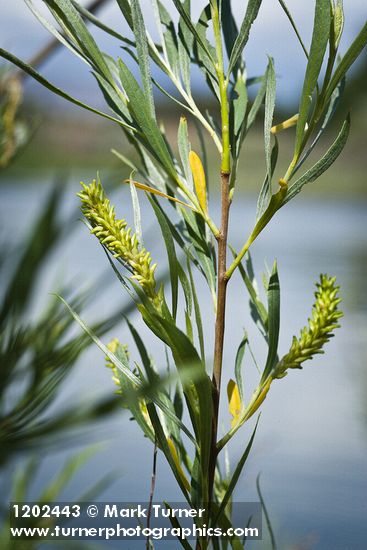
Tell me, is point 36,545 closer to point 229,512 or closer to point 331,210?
point 229,512

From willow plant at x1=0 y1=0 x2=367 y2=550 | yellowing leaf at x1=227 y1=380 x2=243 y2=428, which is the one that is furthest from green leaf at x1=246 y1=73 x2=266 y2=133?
yellowing leaf at x1=227 y1=380 x2=243 y2=428

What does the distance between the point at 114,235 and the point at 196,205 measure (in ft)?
0.18

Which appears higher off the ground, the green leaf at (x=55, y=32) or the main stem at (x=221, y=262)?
the green leaf at (x=55, y=32)

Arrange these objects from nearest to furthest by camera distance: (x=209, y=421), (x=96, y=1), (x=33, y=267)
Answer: (x=33, y=267)
(x=209, y=421)
(x=96, y=1)

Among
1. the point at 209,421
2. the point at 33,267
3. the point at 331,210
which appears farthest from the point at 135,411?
the point at 331,210

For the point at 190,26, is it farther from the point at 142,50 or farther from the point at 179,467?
the point at 179,467

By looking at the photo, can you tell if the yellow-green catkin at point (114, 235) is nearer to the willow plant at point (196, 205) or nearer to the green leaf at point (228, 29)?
the willow plant at point (196, 205)

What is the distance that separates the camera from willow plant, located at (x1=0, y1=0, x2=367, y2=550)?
0.74 ft

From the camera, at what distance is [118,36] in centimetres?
30

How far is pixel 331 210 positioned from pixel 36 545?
7.89 feet

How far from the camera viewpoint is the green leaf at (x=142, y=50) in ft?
0.78

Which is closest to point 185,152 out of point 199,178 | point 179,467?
point 199,178

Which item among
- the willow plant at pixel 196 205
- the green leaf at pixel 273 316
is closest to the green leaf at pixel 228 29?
the willow plant at pixel 196 205

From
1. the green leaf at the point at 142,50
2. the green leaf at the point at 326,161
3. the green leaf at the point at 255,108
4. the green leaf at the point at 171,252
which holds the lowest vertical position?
the green leaf at the point at 171,252
